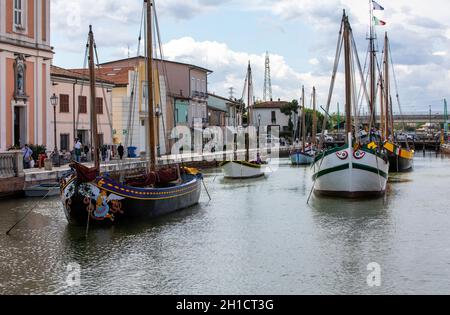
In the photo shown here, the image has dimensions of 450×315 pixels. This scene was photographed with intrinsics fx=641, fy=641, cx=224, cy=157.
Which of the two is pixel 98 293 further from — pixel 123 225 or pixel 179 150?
pixel 179 150

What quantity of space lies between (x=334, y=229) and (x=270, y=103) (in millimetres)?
114675

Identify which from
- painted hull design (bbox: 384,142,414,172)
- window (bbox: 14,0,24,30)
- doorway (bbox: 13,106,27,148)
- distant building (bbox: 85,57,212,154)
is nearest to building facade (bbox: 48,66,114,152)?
distant building (bbox: 85,57,212,154)

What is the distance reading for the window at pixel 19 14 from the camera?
129ft

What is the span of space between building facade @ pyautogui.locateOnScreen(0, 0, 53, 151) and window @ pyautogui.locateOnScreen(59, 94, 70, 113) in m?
4.63

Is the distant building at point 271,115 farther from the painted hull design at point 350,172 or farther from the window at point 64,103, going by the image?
the painted hull design at point 350,172

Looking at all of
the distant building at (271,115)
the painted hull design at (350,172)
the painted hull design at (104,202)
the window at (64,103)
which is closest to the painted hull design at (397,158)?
the painted hull design at (350,172)

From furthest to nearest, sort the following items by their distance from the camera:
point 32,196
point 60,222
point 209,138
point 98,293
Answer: point 209,138, point 32,196, point 60,222, point 98,293

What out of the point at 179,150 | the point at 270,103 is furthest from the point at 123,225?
the point at 270,103

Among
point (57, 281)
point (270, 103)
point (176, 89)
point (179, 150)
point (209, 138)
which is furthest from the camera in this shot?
point (270, 103)

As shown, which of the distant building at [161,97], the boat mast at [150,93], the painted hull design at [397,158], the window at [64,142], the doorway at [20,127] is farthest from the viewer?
the distant building at [161,97]

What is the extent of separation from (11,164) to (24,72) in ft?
33.4

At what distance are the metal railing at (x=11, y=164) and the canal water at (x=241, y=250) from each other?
1.96 m

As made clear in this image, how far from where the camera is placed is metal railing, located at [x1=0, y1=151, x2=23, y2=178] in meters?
31.4

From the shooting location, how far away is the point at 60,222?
24.8 metres
